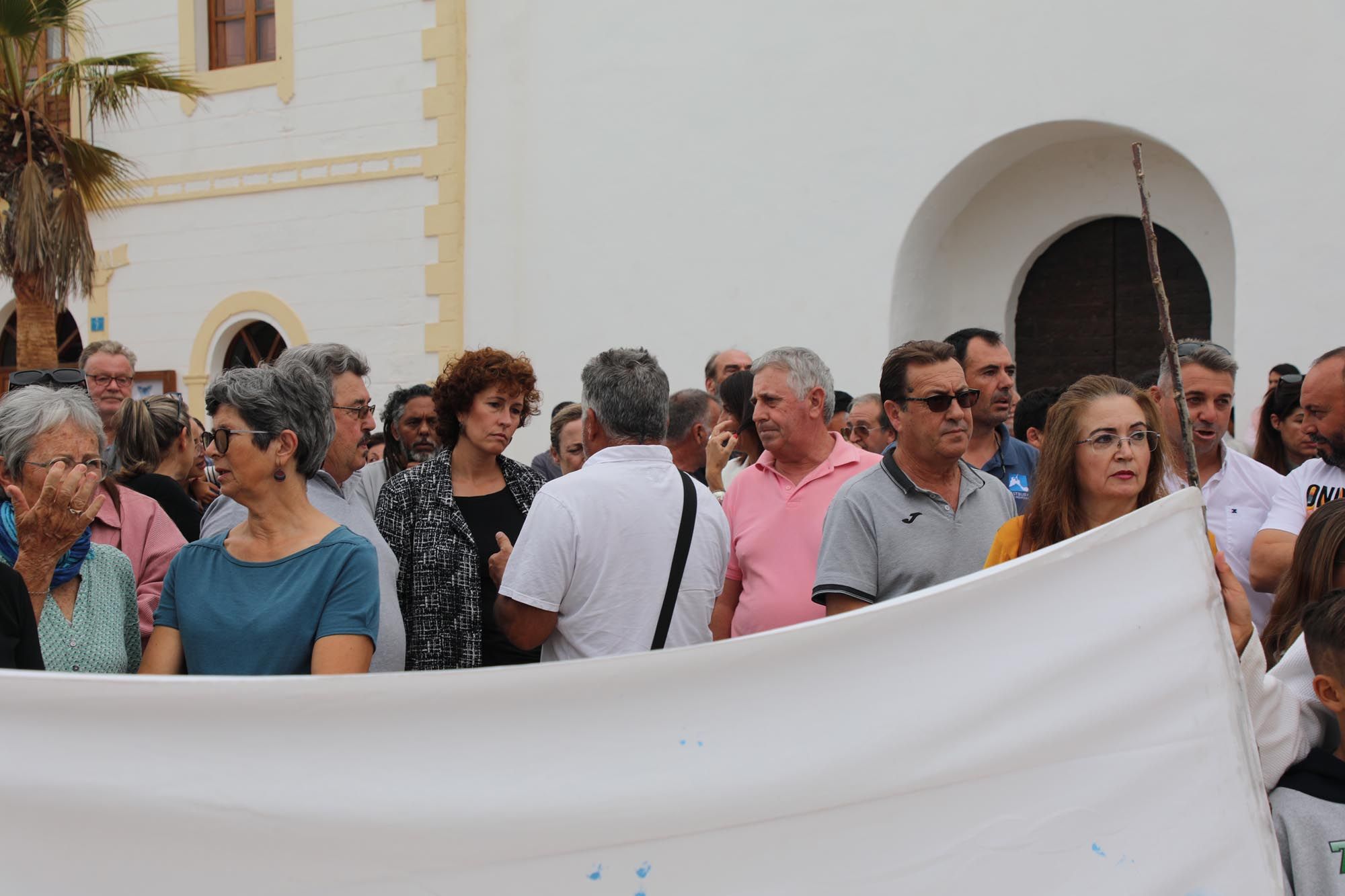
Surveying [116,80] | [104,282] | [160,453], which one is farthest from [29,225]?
[160,453]

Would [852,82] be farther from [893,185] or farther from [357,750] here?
[357,750]

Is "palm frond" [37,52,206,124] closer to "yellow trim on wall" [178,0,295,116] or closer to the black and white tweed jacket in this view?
"yellow trim on wall" [178,0,295,116]

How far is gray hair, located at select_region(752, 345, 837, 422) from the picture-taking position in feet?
14.4

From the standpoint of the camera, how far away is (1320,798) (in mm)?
2625

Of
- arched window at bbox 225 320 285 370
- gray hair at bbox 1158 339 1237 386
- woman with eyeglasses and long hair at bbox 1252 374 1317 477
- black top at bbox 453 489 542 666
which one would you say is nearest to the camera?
black top at bbox 453 489 542 666

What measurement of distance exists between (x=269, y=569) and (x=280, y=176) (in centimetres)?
1000

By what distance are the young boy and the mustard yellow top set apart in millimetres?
501

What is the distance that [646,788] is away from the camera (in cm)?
233

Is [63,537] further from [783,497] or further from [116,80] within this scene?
[116,80]

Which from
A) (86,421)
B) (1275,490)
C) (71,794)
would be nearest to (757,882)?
(71,794)

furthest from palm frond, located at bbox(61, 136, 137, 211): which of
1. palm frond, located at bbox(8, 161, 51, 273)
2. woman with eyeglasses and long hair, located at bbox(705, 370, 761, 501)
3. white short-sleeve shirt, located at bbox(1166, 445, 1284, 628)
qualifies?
white short-sleeve shirt, located at bbox(1166, 445, 1284, 628)

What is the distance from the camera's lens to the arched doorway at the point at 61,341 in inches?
543

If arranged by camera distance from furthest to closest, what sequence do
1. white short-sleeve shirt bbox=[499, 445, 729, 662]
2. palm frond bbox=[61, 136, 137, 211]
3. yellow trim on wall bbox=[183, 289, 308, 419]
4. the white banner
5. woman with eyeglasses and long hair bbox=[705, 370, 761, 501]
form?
yellow trim on wall bbox=[183, 289, 308, 419], palm frond bbox=[61, 136, 137, 211], woman with eyeglasses and long hair bbox=[705, 370, 761, 501], white short-sleeve shirt bbox=[499, 445, 729, 662], the white banner

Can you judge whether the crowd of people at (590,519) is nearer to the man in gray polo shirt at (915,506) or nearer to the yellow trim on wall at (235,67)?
the man in gray polo shirt at (915,506)
